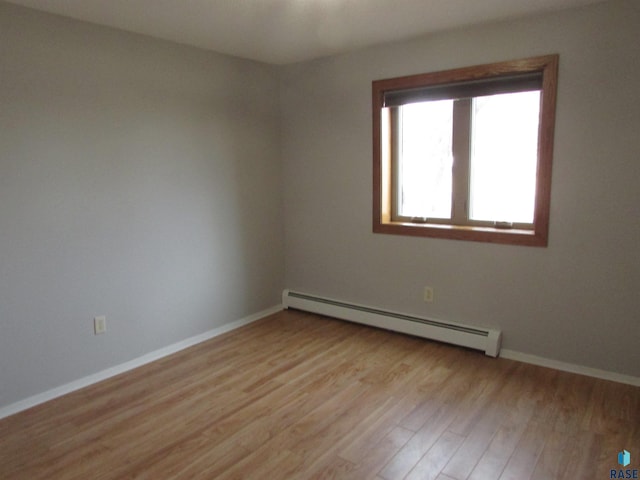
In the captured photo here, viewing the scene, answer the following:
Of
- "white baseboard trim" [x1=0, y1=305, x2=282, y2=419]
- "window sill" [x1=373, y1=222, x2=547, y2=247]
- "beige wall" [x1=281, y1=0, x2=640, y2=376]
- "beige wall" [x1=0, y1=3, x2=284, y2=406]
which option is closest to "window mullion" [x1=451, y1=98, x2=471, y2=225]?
"window sill" [x1=373, y1=222, x2=547, y2=247]

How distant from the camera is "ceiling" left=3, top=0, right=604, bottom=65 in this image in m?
2.51

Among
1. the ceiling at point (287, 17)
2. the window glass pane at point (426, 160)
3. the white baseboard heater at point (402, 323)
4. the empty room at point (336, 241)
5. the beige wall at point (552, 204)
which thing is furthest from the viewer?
the window glass pane at point (426, 160)

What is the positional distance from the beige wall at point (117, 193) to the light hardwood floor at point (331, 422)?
1.13 ft

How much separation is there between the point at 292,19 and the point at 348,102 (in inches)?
40.9

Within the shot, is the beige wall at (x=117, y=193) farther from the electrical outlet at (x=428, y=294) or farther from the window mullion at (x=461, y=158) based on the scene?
the window mullion at (x=461, y=158)

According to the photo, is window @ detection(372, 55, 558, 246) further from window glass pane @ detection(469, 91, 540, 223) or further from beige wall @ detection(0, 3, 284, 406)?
beige wall @ detection(0, 3, 284, 406)

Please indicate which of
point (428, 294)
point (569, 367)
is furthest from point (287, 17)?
point (569, 367)

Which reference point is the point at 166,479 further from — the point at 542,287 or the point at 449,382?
the point at 542,287

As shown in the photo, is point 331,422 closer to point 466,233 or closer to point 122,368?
point 122,368

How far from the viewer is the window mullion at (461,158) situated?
10.7ft

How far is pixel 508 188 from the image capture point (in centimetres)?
318

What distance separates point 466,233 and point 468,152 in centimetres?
60

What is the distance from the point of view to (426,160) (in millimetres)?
3547

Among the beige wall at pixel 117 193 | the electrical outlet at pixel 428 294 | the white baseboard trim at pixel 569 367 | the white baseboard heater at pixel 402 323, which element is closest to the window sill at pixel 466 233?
the electrical outlet at pixel 428 294
